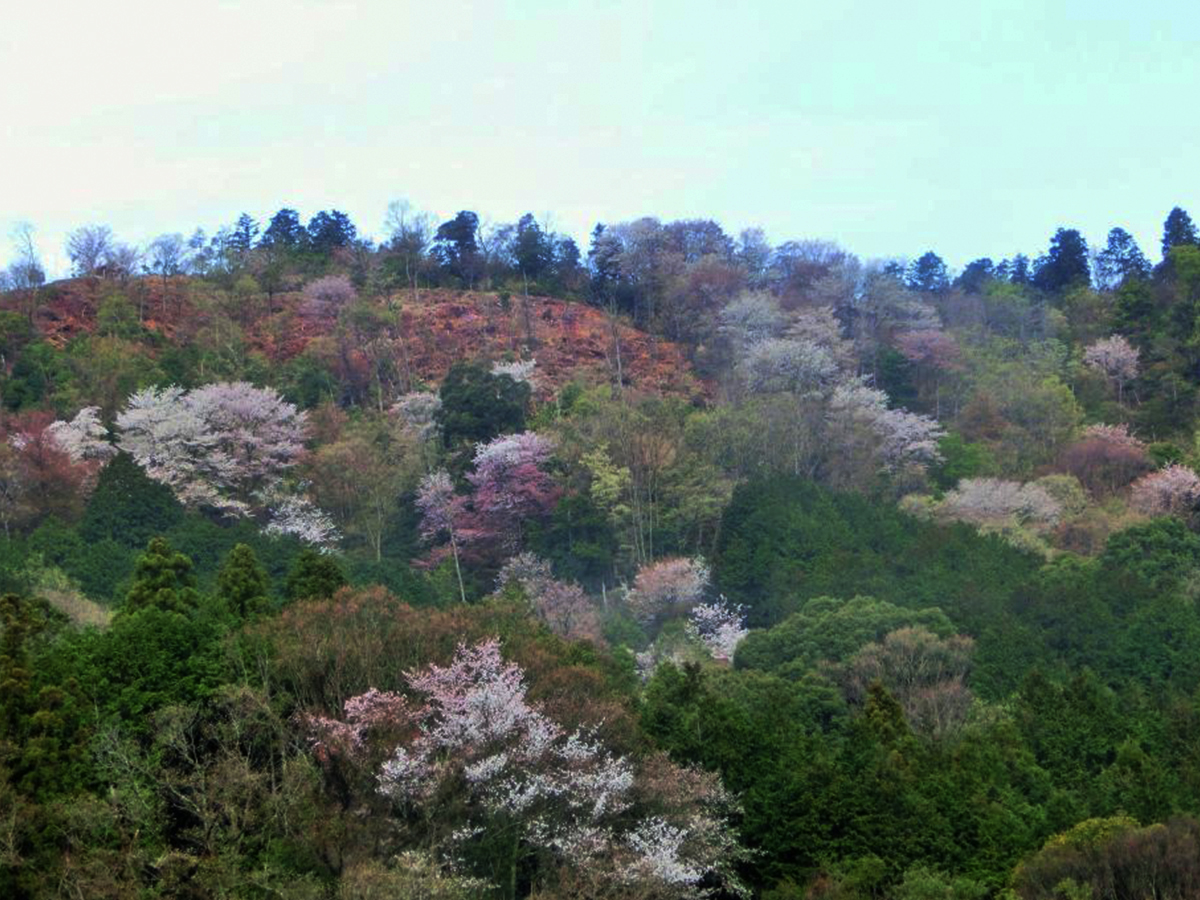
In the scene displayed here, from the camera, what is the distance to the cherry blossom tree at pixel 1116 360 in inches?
2564

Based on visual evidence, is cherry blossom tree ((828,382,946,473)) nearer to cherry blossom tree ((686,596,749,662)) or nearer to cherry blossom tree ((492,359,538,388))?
cherry blossom tree ((492,359,538,388))

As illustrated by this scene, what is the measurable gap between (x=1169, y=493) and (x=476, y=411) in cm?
2034

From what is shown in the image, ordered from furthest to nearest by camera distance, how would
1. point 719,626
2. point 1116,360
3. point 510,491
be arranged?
point 1116,360
point 510,491
point 719,626

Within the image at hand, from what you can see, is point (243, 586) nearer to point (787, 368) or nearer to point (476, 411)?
point (476, 411)

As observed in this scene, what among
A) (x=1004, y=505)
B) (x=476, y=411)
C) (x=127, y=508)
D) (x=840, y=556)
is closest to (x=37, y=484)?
(x=127, y=508)

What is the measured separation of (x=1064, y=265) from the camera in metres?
80.3

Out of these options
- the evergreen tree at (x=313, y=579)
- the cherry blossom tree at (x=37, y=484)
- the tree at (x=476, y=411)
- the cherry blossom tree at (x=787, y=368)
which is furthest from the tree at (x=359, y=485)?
the evergreen tree at (x=313, y=579)

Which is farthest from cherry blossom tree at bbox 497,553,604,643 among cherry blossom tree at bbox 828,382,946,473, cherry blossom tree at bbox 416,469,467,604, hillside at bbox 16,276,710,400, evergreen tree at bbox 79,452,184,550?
cherry blossom tree at bbox 828,382,946,473

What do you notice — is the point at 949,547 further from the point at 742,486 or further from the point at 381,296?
the point at 381,296

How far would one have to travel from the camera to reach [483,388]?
5481 cm

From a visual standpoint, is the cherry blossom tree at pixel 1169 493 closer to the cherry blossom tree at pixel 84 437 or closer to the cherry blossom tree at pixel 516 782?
the cherry blossom tree at pixel 84 437

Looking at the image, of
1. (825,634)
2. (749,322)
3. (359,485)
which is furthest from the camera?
A: (749,322)

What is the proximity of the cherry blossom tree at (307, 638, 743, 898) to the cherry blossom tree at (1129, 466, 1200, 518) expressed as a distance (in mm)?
29492

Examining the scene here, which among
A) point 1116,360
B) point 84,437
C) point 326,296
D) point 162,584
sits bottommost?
point 1116,360
